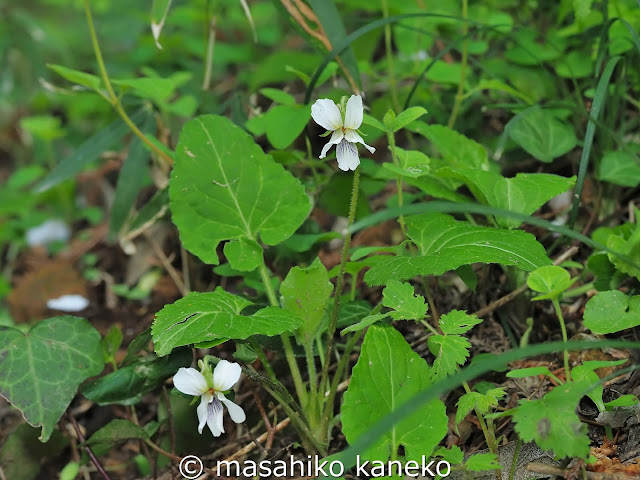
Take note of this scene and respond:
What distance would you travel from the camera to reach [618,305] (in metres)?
1.34

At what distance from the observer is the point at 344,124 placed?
1.32 meters

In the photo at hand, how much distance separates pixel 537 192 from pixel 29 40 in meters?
2.99

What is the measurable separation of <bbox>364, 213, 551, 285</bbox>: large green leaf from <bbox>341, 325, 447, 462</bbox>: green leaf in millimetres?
143

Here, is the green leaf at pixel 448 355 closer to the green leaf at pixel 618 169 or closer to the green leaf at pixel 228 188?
the green leaf at pixel 228 188

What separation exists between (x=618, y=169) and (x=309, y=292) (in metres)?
0.98

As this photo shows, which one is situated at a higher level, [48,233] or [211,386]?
[211,386]

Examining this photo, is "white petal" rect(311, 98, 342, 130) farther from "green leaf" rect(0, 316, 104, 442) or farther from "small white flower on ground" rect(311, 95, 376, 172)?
"green leaf" rect(0, 316, 104, 442)

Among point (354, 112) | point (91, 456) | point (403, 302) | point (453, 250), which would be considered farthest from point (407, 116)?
point (91, 456)

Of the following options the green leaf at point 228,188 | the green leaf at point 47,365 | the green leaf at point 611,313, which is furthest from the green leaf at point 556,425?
the green leaf at point 47,365

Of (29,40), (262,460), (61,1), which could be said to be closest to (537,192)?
(262,460)

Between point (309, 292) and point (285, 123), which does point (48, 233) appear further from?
point (309, 292)

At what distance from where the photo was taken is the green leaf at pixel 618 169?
5.68ft

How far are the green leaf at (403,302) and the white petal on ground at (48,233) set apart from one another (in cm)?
237

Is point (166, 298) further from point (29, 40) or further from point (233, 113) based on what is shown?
point (29, 40)
